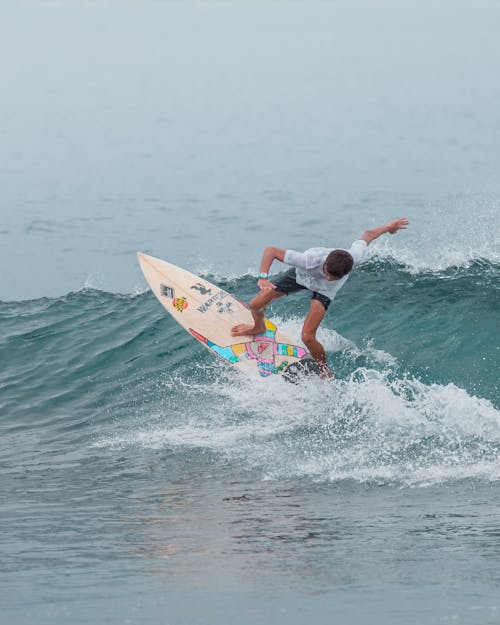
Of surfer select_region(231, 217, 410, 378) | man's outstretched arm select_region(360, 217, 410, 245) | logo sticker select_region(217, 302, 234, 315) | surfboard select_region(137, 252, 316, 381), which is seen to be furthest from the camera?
logo sticker select_region(217, 302, 234, 315)

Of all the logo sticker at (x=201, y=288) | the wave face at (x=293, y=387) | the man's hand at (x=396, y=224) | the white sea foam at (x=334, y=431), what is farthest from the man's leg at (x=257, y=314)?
the man's hand at (x=396, y=224)

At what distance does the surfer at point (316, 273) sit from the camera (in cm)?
914

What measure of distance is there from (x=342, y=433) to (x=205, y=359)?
331 cm

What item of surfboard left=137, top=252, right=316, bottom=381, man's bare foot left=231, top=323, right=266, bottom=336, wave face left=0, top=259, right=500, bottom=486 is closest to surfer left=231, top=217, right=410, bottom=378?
man's bare foot left=231, top=323, right=266, bottom=336

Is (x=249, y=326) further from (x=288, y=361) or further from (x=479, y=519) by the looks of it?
(x=479, y=519)

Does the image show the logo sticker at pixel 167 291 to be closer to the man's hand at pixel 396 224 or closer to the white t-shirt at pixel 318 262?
the white t-shirt at pixel 318 262

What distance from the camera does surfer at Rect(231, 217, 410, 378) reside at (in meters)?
9.14

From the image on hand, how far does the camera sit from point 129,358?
12609mm

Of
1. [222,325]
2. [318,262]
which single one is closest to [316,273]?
[318,262]

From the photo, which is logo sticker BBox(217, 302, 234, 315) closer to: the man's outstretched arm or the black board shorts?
the black board shorts

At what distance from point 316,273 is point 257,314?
125 centimetres

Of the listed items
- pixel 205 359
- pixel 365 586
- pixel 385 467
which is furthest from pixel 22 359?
pixel 365 586

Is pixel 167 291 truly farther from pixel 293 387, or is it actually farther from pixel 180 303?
pixel 293 387

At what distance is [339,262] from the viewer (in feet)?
29.6
